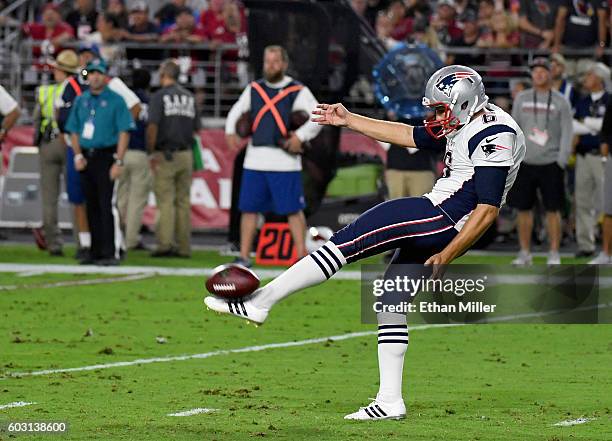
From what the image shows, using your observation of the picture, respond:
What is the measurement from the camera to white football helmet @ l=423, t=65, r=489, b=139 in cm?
834

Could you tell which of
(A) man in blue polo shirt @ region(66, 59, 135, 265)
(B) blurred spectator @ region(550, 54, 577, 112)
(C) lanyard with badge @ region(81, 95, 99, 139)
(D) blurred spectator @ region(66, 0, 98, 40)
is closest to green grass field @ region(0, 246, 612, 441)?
(A) man in blue polo shirt @ region(66, 59, 135, 265)

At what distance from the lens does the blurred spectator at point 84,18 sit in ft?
77.2

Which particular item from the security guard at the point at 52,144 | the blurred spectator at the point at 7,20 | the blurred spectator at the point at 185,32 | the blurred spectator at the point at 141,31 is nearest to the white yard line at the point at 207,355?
the security guard at the point at 52,144

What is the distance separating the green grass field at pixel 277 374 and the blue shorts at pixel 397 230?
2.88 ft

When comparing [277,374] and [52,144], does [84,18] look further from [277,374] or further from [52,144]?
[277,374]

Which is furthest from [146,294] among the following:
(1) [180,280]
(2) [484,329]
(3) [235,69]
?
(3) [235,69]

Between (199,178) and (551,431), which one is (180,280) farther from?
(551,431)

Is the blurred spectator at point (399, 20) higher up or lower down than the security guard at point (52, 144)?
higher up

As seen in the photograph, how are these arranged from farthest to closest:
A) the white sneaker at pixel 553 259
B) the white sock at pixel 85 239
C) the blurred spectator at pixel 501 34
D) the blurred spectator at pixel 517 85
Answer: the blurred spectator at pixel 501 34
the blurred spectator at pixel 517 85
the white sock at pixel 85 239
the white sneaker at pixel 553 259

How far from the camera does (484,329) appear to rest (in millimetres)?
12797

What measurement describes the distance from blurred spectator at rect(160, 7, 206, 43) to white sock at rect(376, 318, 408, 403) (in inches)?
564

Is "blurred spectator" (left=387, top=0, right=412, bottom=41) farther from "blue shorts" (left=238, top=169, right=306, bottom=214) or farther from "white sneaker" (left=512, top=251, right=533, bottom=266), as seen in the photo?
"blue shorts" (left=238, top=169, right=306, bottom=214)

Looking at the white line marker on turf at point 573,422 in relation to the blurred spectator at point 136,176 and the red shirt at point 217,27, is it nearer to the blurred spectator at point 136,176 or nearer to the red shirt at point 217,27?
the blurred spectator at point 136,176

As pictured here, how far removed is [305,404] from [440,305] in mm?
3329
